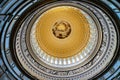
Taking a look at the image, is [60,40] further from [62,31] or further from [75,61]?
[75,61]

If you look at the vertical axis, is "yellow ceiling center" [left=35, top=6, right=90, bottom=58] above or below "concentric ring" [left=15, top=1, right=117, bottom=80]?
above

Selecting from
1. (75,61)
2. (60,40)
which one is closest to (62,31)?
(60,40)

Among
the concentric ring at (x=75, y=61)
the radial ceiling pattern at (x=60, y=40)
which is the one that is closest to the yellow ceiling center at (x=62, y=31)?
the radial ceiling pattern at (x=60, y=40)

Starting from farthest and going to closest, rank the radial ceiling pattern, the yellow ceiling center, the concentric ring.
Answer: the yellow ceiling center < the concentric ring < the radial ceiling pattern

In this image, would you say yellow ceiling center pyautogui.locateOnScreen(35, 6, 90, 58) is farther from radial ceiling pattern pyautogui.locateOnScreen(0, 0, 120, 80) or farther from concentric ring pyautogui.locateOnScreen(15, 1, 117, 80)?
concentric ring pyautogui.locateOnScreen(15, 1, 117, 80)

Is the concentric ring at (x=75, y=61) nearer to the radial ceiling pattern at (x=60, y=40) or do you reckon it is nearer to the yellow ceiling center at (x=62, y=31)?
the radial ceiling pattern at (x=60, y=40)

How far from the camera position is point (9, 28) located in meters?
12.2

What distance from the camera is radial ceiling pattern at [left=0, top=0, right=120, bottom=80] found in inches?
473

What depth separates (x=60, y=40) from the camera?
21.8m

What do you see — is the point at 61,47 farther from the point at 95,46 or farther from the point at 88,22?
the point at 95,46

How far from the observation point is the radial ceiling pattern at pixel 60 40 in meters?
12.0

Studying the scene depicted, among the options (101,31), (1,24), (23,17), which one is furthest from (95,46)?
(1,24)

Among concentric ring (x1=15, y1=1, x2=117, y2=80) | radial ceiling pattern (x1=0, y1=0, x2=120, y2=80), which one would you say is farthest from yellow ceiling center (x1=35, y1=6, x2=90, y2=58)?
concentric ring (x1=15, y1=1, x2=117, y2=80)

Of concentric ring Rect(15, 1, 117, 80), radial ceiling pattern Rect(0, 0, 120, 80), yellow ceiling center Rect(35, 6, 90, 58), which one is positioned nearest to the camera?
radial ceiling pattern Rect(0, 0, 120, 80)
